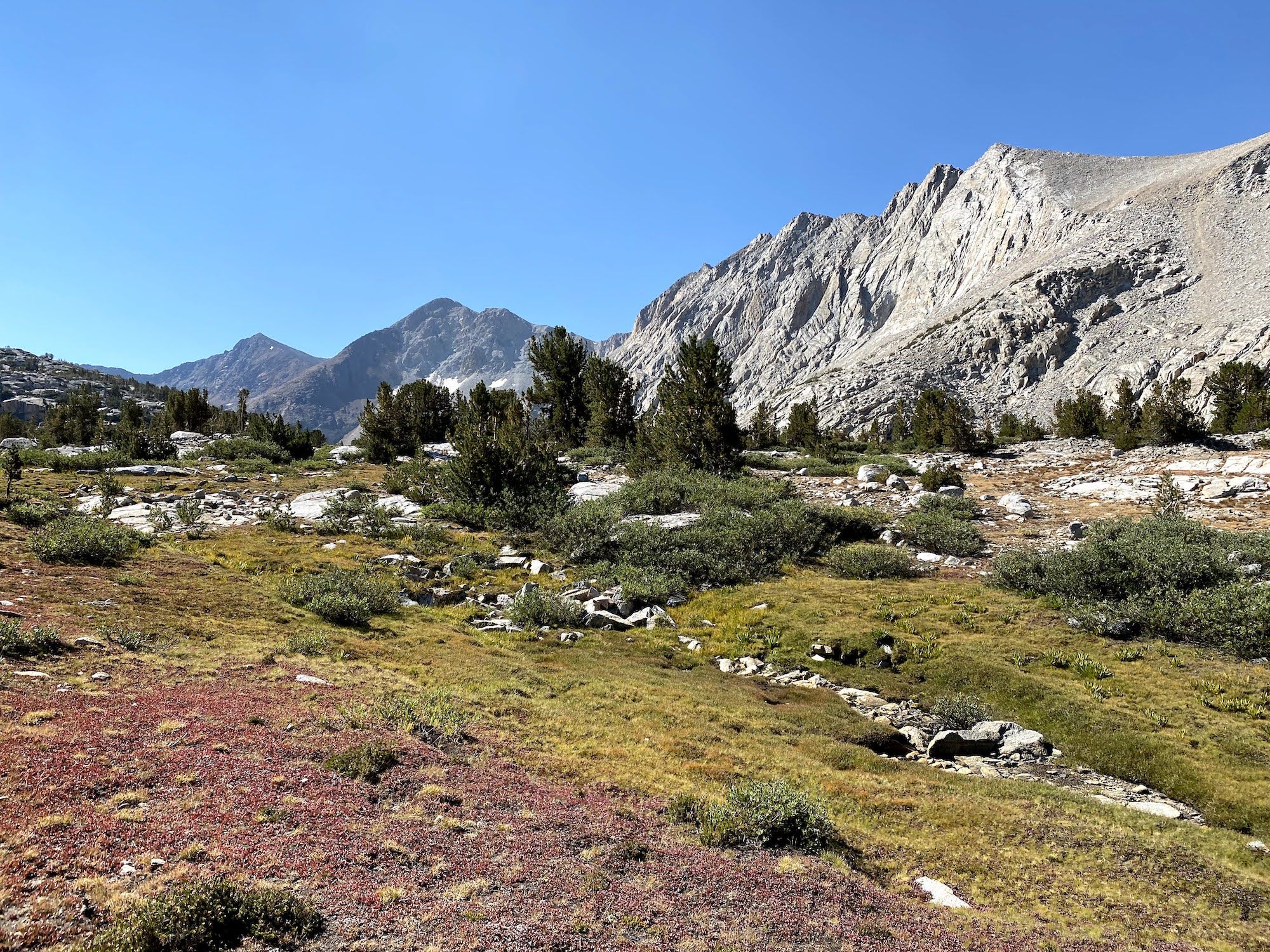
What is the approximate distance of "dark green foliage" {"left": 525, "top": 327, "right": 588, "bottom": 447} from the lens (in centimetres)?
5675

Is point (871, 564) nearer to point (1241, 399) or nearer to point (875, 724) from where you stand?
point (875, 724)

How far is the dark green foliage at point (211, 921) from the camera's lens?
414 cm

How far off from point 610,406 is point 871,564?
109 ft

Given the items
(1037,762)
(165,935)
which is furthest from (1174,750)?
(165,935)

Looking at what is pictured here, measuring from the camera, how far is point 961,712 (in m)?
11.9

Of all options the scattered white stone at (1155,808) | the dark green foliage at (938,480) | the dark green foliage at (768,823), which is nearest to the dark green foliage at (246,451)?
the dark green foliage at (938,480)

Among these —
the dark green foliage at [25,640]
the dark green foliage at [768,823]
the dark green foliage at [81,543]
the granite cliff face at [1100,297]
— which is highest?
the granite cliff face at [1100,297]

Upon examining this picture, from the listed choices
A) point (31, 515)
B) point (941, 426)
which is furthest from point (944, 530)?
point (941, 426)

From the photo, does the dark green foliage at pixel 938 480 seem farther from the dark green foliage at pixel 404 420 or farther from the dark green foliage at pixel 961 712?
the dark green foliage at pixel 404 420

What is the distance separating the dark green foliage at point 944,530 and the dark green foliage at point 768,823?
18.1 metres

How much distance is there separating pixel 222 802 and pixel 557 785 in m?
3.97

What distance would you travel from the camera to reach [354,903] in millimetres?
5027

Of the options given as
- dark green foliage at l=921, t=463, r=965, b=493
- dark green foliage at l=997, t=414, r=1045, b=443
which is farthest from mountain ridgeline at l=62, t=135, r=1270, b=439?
dark green foliage at l=921, t=463, r=965, b=493

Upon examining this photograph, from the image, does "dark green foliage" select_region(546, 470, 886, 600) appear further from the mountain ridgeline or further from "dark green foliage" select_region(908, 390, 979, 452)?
the mountain ridgeline
